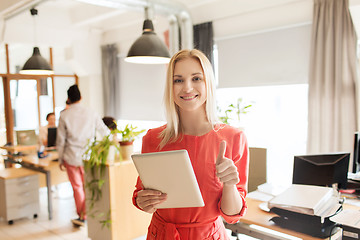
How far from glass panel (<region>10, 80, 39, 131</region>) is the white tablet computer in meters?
6.85

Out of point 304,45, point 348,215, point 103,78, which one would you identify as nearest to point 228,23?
point 304,45

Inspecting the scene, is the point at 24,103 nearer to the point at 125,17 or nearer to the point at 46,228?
the point at 125,17

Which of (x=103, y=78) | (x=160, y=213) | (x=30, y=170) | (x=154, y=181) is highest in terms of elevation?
(x=103, y=78)

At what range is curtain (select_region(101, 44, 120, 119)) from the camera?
7.68 m

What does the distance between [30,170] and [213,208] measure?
3.95 meters

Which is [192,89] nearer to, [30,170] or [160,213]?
[160,213]

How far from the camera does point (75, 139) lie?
4.06 meters

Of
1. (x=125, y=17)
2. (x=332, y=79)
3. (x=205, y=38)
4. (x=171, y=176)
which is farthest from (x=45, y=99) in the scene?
(x=171, y=176)

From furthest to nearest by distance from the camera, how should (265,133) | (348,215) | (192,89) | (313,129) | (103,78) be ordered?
1. (103,78)
2. (265,133)
3. (313,129)
4. (348,215)
5. (192,89)

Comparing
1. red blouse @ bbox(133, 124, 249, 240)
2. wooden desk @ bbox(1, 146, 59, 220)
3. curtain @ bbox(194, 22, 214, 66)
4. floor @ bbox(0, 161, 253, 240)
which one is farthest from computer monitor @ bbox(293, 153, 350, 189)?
curtain @ bbox(194, 22, 214, 66)

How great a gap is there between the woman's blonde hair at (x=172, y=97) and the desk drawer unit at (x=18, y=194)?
3564 millimetres

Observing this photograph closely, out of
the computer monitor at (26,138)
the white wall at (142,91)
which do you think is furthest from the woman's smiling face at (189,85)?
the computer monitor at (26,138)

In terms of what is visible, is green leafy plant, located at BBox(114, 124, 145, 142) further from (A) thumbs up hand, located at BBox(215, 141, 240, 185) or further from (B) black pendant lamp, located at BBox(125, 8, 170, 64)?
(A) thumbs up hand, located at BBox(215, 141, 240, 185)

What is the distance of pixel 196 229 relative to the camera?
54.4 inches
